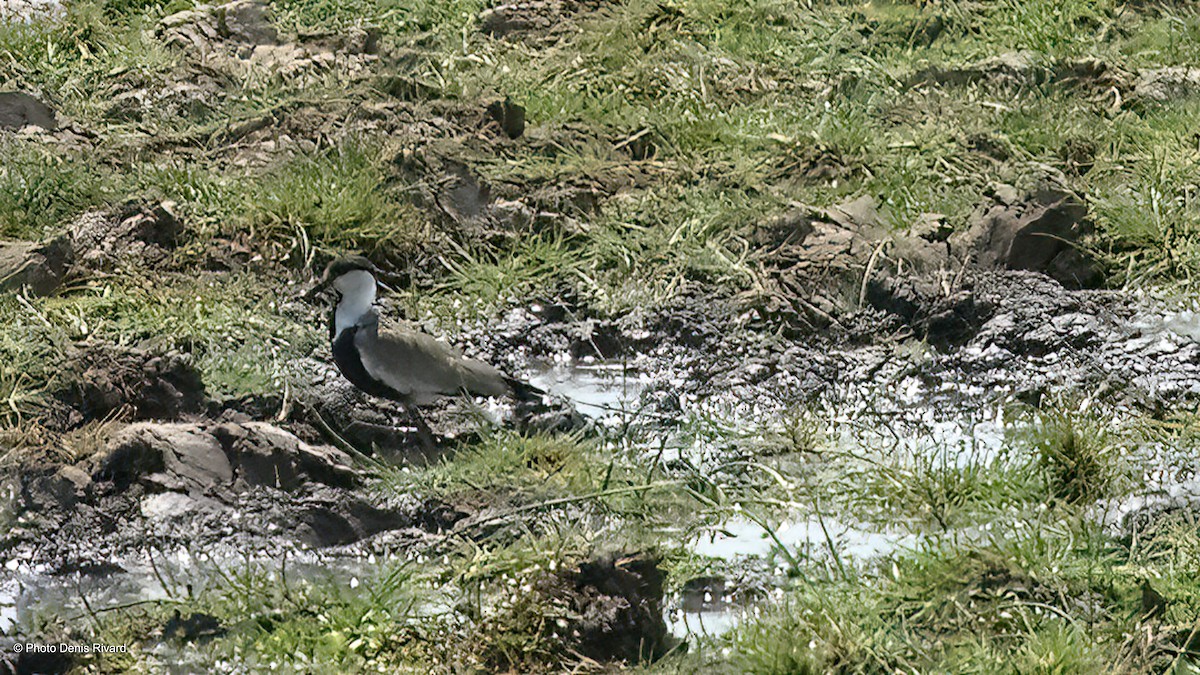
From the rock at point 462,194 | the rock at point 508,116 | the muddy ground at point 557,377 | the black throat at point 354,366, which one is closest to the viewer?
the muddy ground at point 557,377

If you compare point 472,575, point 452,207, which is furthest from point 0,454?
point 452,207

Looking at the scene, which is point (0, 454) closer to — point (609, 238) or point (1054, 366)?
point (609, 238)

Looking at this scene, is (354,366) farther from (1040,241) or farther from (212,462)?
(1040,241)

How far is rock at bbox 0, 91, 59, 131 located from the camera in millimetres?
7027

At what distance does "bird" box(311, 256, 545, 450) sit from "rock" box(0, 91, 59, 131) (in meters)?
3.00

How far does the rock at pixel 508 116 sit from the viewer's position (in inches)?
261

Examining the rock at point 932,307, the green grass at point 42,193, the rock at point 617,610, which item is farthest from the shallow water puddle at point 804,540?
the green grass at point 42,193

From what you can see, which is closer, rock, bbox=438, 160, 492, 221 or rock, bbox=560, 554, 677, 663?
rock, bbox=560, 554, 677, 663

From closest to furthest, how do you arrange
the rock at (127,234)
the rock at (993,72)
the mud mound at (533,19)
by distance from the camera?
the rock at (127,234) < the rock at (993,72) < the mud mound at (533,19)

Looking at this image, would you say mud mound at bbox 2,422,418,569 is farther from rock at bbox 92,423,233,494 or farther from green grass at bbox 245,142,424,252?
green grass at bbox 245,142,424,252

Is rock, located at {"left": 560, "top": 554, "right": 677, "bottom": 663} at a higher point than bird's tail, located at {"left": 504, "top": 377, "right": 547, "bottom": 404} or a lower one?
higher

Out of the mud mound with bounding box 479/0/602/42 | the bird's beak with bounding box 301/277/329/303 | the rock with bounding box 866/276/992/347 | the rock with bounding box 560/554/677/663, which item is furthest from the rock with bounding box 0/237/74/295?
the rock with bounding box 866/276/992/347

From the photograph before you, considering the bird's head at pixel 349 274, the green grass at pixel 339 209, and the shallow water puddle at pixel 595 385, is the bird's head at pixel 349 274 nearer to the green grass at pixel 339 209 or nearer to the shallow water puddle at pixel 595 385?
the green grass at pixel 339 209

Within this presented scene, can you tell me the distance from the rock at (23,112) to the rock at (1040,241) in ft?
14.6
